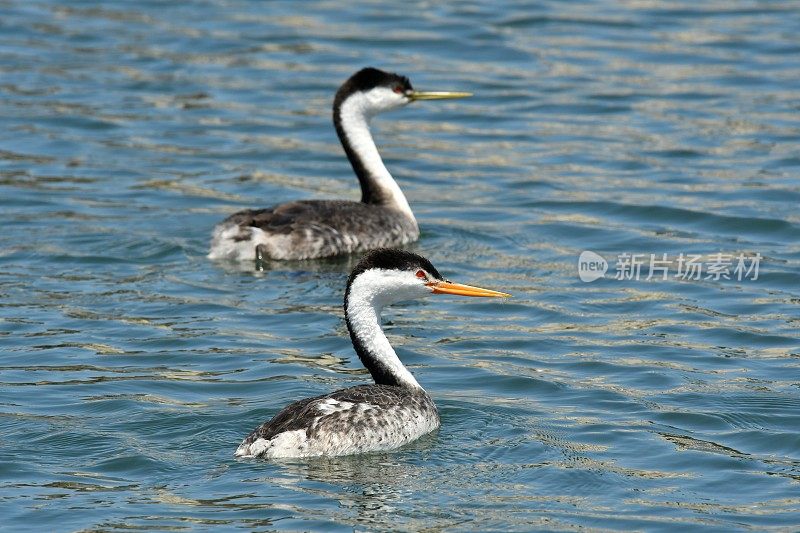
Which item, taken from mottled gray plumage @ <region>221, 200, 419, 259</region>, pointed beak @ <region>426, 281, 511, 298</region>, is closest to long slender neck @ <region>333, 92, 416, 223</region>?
mottled gray plumage @ <region>221, 200, 419, 259</region>

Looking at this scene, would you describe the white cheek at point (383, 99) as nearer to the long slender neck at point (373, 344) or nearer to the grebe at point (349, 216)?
the grebe at point (349, 216)

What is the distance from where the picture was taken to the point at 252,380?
10250 mm

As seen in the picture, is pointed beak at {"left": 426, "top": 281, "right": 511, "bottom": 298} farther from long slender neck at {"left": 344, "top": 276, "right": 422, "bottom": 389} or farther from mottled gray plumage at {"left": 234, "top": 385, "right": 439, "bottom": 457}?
mottled gray plumage at {"left": 234, "top": 385, "right": 439, "bottom": 457}

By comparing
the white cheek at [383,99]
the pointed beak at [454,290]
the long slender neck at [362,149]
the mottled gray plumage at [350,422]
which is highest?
the white cheek at [383,99]

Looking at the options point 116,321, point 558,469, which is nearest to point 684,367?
point 558,469

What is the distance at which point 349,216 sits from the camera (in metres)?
13.3

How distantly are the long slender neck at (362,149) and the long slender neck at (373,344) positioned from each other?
183 inches

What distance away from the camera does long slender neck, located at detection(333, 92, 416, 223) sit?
46.1 ft

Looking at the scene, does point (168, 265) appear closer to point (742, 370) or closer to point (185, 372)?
point (185, 372)

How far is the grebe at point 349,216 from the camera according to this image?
12.8 metres

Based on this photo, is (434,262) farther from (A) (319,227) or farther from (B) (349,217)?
(A) (319,227)

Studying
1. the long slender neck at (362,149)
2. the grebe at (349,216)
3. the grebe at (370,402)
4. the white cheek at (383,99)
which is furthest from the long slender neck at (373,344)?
the white cheek at (383,99)

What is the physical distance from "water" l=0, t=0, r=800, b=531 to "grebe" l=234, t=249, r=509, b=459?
0.14 m

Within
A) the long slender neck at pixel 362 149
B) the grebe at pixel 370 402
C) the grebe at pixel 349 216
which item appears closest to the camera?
the grebe at pixel 370 402
